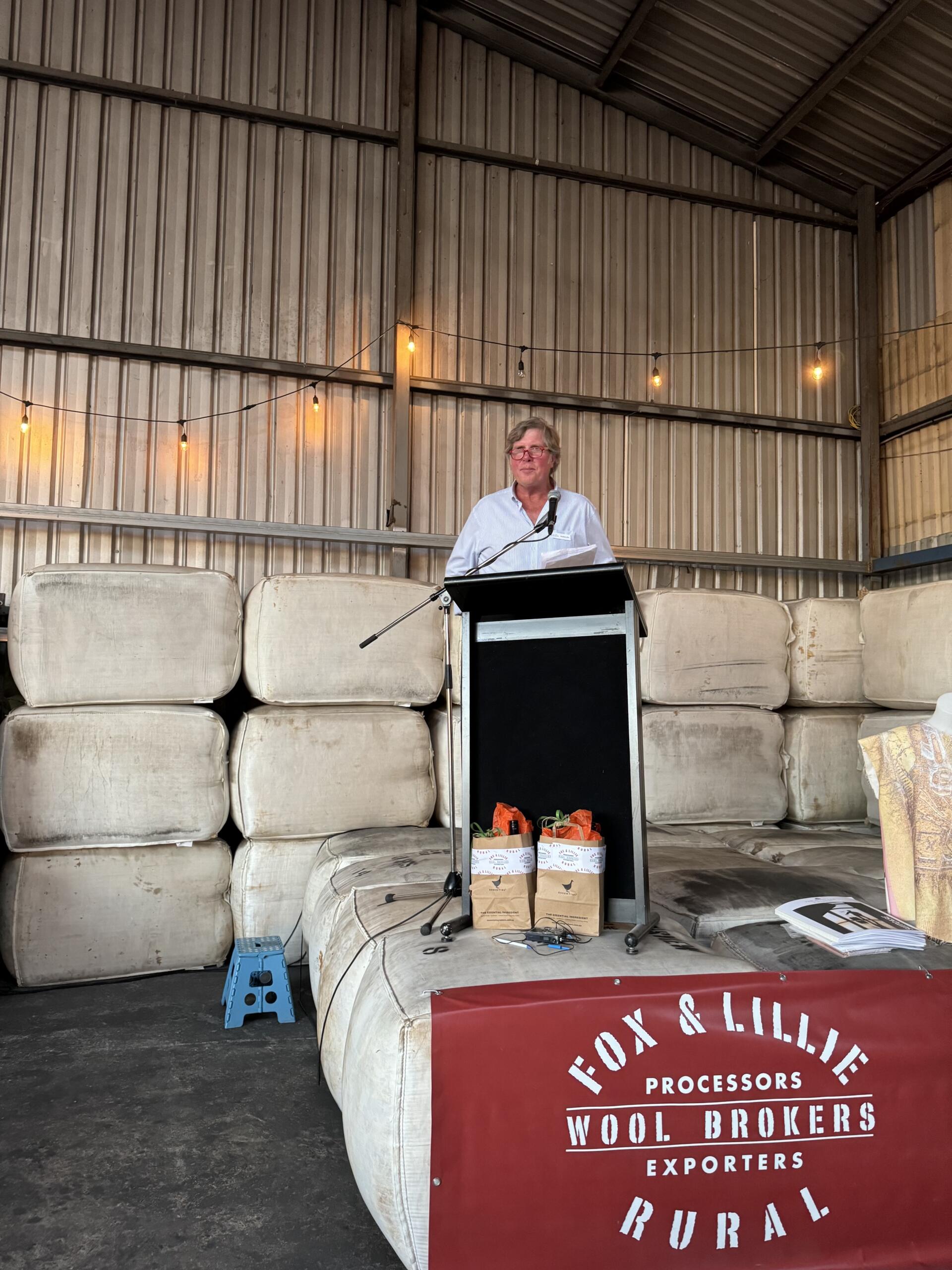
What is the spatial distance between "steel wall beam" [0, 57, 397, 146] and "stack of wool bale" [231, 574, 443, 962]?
3.73 m

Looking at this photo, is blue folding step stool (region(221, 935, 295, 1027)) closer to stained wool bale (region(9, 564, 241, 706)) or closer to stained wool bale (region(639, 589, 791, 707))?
stained wool bale (region(9, 564, 241, 706))

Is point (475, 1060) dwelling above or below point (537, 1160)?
above

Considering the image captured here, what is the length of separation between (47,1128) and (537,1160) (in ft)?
4.17

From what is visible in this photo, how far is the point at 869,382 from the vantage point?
662cm

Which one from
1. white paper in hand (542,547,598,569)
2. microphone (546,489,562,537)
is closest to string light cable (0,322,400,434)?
white paper in hand (542,547,598,569)

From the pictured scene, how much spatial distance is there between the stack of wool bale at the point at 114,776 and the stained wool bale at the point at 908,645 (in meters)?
2.74

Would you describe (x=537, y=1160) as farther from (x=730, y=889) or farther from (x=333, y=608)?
(x=333, y=608)

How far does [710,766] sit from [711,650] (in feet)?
1.63

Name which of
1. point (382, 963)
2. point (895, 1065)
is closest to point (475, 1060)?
point (382, 963)

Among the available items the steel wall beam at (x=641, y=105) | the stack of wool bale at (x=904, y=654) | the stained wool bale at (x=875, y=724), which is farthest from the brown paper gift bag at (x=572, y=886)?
the steel wall beam at (x=641, y=105)

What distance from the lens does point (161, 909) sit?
330 centimetres

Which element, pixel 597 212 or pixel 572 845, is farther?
pixel 597 212

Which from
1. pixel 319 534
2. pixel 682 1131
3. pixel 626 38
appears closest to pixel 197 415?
pixel 319 534

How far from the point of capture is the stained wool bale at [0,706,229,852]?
3.16 metres
